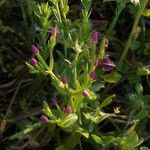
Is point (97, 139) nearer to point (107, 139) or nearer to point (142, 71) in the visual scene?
point (107, 139)

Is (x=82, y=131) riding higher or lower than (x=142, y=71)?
lower

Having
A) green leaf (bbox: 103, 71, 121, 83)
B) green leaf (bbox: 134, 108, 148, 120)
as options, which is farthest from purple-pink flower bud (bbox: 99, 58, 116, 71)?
green leaf (bbox: 134, 108, 148, 120)

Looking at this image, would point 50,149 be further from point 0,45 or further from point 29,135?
point 0,45

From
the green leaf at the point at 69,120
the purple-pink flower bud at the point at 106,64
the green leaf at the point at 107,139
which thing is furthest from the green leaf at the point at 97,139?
the purple-pink flower bud at the point at 106,64

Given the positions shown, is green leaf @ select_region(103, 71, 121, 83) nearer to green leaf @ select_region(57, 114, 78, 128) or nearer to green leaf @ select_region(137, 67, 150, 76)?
green leaf @ select_region(137, 67, 150, 76)

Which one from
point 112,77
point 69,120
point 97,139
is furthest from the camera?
point 112,77

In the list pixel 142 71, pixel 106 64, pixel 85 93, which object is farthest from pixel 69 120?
pixel 142 71

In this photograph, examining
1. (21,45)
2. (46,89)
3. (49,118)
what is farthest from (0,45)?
(49,118)

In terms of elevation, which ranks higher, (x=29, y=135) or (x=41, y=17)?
(x=41, y=17)
